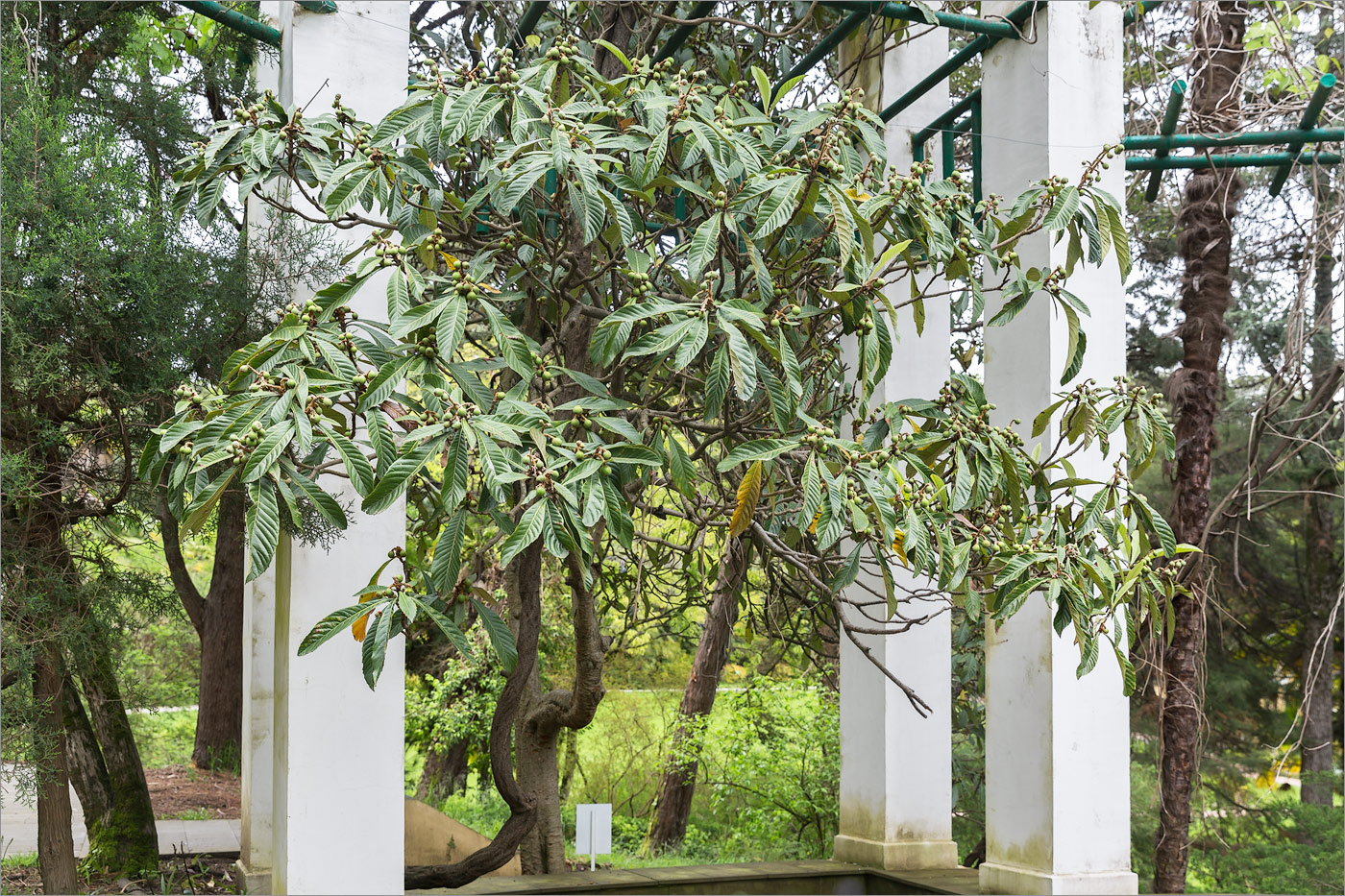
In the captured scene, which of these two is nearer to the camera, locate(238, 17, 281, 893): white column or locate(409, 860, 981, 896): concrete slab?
locate(409, 860, 981, 896): concrete slab

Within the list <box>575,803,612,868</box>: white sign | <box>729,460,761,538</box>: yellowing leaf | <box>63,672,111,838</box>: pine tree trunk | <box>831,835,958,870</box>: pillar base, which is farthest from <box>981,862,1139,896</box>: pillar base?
<box>63,672,111,838</box>: pine tree trunk

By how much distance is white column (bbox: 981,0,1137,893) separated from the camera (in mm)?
3846

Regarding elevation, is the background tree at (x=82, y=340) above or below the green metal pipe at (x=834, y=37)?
below

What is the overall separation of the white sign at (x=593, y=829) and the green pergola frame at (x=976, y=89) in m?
3.78

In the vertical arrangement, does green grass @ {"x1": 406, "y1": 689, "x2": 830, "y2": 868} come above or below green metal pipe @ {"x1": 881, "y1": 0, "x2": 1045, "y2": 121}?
below

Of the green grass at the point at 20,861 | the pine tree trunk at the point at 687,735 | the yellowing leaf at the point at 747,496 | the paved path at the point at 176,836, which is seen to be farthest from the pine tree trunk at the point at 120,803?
the pine tree trunk at the point at 687,735

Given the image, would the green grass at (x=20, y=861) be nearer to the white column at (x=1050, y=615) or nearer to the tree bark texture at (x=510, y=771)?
the tree bark texture at (x=510, y=771)

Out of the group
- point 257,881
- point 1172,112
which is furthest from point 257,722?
point 1172,112

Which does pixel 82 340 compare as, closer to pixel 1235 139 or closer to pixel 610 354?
pixel 610 354

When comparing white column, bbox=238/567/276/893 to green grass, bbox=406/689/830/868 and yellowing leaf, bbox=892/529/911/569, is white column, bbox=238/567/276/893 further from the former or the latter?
green grass, bbox=406/689/830/868

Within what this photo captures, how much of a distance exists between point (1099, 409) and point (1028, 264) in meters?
0.60

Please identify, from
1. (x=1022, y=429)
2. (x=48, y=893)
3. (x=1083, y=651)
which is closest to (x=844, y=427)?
(x=1022, y=429)

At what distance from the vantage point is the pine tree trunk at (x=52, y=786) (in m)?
3.93

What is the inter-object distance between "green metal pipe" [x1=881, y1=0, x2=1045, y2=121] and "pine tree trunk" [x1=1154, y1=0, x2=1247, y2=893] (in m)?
2.26
